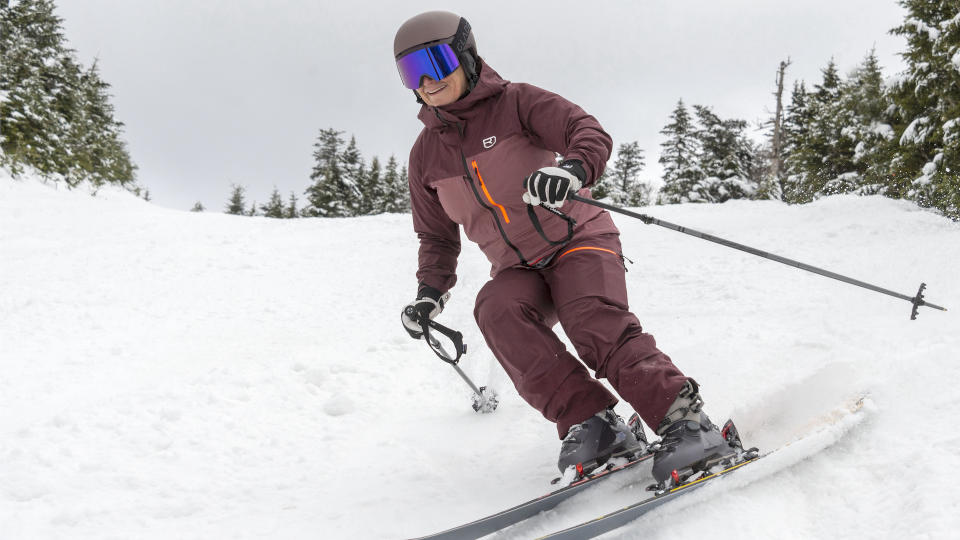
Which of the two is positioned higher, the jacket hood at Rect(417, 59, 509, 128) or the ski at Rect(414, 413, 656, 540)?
the jacket hood at Rect(417, 59, 509, 128)

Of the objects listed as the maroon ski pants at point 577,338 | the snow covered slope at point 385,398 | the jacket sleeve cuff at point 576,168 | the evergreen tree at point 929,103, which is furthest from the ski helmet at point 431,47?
the evergreen tree at point 929,103

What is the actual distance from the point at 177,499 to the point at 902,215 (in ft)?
32.8

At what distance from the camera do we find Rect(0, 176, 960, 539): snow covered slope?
6.66 ft

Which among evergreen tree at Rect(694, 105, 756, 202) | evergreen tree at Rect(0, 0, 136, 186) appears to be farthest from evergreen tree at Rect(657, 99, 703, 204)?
evergreen tree at Rect(0, 0, 136, 186)

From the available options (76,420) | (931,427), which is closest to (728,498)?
(931,427)

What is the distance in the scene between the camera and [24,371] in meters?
4.09

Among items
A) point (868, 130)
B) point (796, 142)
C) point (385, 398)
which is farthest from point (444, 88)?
point (796, 142)

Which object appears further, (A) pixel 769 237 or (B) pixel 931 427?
(A) pixel 769 237

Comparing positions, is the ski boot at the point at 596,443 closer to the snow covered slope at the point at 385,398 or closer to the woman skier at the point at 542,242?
the woman skier at the point at 542,242

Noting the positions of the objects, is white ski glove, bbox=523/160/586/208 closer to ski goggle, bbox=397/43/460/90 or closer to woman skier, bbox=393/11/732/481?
woman skier, bbox=393/11/732/481

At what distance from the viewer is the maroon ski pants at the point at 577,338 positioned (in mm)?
2283

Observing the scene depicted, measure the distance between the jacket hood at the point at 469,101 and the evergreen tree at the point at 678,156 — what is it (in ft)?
98.1

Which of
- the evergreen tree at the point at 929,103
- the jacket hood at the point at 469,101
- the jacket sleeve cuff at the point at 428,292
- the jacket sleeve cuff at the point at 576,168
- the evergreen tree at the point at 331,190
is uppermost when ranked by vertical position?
the evergreen tree at the point at 331,190

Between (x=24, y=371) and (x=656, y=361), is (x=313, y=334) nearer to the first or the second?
(x=24, y=371)
